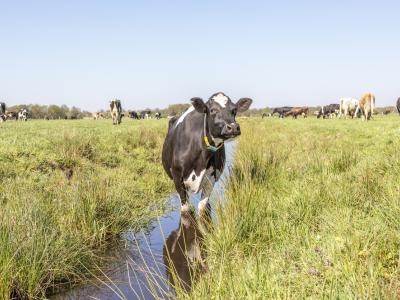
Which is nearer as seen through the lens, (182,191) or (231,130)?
(231,130)

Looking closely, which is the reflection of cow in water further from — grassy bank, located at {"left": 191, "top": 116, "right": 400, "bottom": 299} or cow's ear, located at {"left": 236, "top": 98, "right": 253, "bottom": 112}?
cow's ear, located at {"left": 236, "top": 98, "right": 253, "bottom": 112}

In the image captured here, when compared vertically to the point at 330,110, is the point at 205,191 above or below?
below

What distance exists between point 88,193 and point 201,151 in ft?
6.64

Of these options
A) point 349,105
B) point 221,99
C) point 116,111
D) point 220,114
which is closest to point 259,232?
point 220,114

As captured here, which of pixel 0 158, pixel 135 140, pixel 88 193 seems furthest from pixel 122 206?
pixel 135 140

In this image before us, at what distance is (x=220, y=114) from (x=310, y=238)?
2.91m

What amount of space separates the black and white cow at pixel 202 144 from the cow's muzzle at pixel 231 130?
0.13 ft

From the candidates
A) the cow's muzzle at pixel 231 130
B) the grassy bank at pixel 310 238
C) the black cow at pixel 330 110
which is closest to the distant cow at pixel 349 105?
the black cow at pixel 330 110

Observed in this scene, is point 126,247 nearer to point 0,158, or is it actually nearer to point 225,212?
point 225,212

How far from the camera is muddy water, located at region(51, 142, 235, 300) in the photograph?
4.29m

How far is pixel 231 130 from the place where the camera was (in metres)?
6.07

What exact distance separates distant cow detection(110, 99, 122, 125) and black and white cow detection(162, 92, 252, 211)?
2298 centimetres

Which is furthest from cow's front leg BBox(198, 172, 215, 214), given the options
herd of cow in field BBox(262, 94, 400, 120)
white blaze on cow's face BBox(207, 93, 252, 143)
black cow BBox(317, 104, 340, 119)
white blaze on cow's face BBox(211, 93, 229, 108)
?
black cow BBox(317, 104, 340, 119)

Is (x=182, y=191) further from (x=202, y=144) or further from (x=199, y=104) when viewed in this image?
(x=199, y=104)
